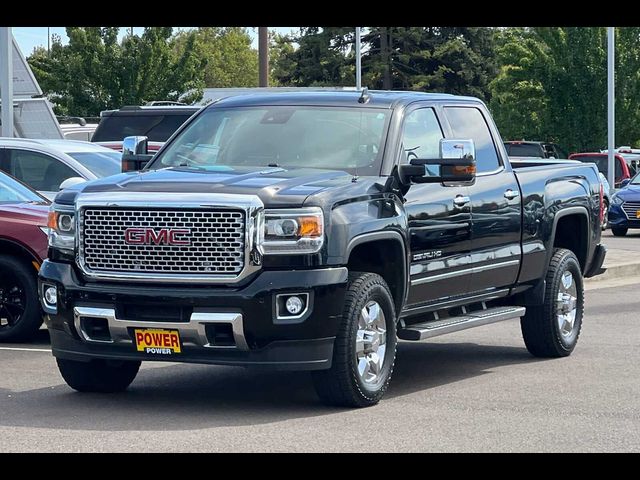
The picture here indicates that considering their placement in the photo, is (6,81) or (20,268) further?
(6,81)

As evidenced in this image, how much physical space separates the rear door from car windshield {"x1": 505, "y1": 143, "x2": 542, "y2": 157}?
72.1 ft

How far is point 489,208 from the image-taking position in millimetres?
10148

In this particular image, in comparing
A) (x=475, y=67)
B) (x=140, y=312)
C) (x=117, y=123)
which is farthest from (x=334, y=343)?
(x=475, y=67)

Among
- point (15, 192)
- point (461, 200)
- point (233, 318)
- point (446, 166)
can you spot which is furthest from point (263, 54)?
point (233, 318)

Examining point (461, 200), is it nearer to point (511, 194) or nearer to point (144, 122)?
point (511, 194)

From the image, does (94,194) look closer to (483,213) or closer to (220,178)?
(220,178)

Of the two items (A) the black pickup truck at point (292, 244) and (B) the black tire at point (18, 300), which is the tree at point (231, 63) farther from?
(A) the black pickup truck at point (292, 244)

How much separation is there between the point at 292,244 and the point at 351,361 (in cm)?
83

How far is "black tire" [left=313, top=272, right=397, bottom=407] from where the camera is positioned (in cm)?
823

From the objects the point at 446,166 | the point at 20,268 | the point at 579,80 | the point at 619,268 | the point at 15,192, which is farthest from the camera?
the point at 579,80

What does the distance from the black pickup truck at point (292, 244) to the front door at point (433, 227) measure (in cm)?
1

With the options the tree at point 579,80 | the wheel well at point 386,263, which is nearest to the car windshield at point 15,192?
the wheel well at point 386,263

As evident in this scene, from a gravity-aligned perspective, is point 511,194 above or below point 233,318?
above

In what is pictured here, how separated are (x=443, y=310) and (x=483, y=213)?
2.52 feet
